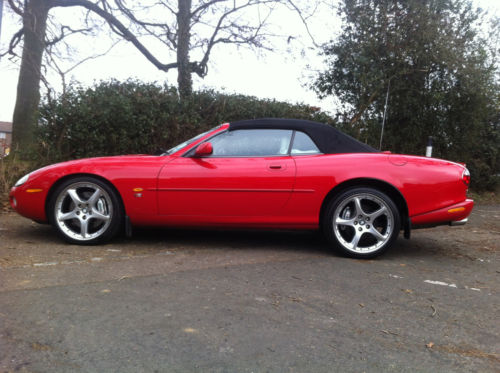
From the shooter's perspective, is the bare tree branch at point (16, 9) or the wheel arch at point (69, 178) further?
the bare tree branch at point (16, 9)

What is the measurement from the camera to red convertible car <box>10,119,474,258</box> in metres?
4.40

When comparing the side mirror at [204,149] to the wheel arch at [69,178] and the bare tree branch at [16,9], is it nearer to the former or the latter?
the wheel arch at [69,178]

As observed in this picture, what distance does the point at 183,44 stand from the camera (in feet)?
A: 37.8

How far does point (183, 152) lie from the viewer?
15.1 ft

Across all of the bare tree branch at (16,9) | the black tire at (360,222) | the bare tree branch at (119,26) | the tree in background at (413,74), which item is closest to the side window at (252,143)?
the black tire at (360,222)

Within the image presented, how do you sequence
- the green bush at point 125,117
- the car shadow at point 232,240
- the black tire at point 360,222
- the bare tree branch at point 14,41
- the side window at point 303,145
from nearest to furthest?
the black tire at point 360,222 < the side window at point 303,145 < the car shadow at point 232,240 < the green bush at point 125,117 < the bare tree branch at point 14,41

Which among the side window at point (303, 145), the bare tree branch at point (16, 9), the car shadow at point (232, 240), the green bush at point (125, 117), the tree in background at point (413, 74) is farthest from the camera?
the bare tree branch at point (16, 9)

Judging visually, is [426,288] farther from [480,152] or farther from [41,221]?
[480,152]

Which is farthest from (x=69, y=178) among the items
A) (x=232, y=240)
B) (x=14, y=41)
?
(x=14, y=41)

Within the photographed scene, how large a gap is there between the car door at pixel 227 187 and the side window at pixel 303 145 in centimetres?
14

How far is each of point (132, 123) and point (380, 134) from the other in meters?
5.93

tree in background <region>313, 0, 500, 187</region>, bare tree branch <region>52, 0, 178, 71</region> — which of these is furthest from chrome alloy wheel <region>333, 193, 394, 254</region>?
bare tree branch <region>52, 0, 178, 71</region>

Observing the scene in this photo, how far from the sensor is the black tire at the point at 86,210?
448 cm

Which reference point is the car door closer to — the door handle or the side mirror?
the door handle
